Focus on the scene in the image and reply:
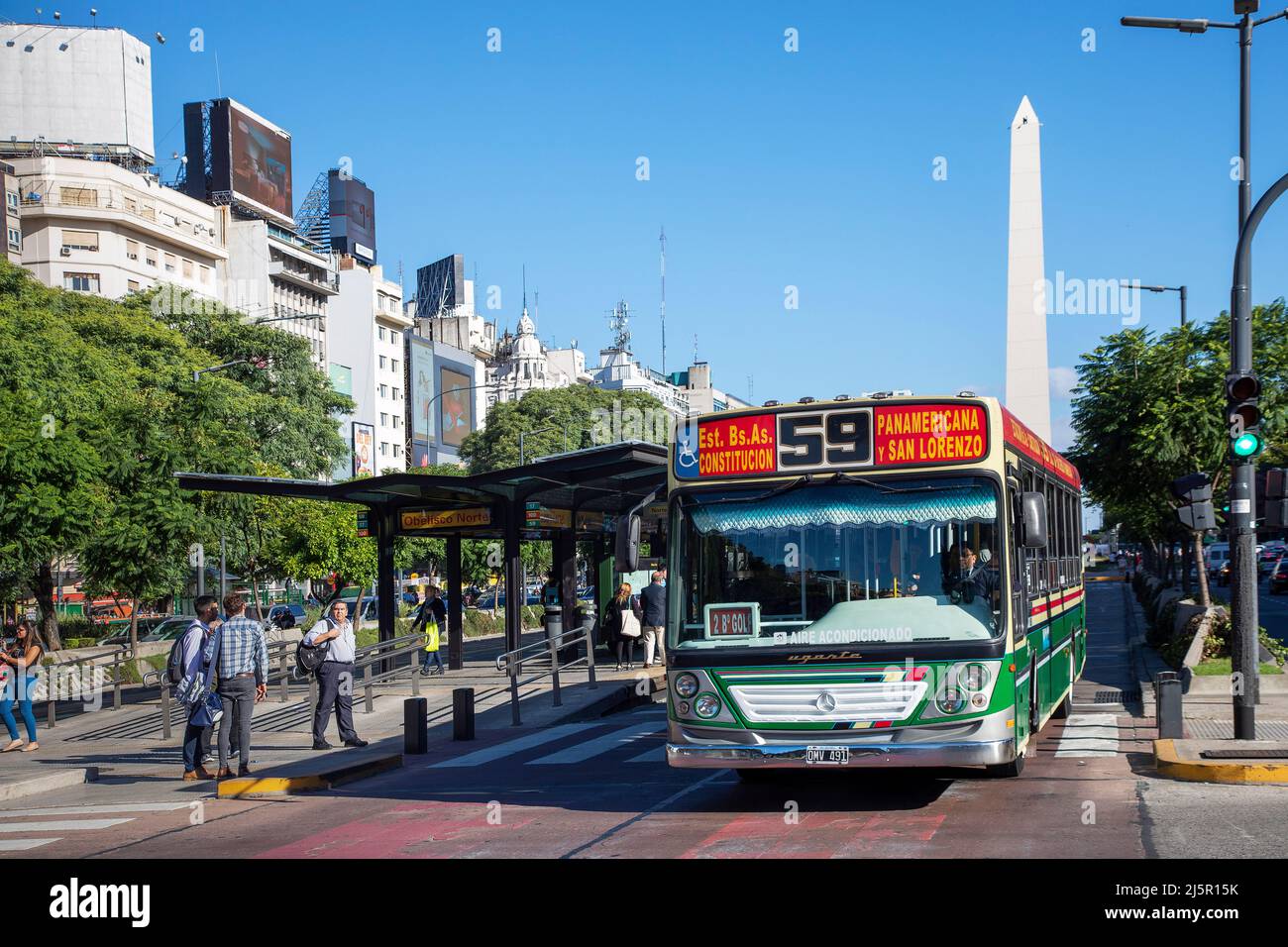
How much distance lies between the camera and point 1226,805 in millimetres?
10781

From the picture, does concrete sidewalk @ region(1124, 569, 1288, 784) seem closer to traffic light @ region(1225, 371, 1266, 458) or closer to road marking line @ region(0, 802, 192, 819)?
traffic light @ region(1225, 371, 1266, 458)

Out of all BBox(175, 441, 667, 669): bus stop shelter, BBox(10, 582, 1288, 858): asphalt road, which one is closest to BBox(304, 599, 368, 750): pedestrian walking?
BBox(10, 582, 1288, 858): asphalt road

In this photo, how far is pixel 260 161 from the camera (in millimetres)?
95500

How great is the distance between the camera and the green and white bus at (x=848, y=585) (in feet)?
33.7

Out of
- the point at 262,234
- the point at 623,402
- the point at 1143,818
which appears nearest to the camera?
the point at 1143,818

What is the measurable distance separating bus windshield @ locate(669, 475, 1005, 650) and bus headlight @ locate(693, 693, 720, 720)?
38 centimetres

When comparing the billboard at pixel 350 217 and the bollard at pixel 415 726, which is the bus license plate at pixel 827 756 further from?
the billboard at pixel 350 217

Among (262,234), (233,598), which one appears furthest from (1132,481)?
(262,234)

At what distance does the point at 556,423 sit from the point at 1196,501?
65.2 metres

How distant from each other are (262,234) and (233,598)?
8208cm

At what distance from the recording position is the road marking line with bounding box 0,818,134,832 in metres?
12.4

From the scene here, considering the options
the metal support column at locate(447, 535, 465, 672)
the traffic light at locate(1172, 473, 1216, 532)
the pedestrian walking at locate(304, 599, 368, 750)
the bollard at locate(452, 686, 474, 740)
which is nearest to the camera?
the traffic light at locate(1172, 473, 1216, 532)

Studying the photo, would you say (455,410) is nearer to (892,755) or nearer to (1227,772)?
(1227,772)
